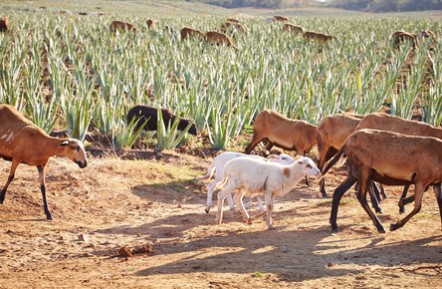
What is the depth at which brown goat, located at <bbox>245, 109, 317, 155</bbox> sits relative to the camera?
14.9 meters

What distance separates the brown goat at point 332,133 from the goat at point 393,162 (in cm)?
279

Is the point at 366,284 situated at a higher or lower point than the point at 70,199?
higher

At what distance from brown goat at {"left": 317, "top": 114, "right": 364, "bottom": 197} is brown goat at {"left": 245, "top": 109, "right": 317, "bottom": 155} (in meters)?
1.12

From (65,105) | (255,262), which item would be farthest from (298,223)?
(65,105)

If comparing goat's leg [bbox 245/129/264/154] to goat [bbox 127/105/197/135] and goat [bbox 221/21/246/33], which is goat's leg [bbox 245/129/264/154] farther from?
goat [bbox 221/21/246/33]

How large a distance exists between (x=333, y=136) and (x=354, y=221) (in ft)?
9.05

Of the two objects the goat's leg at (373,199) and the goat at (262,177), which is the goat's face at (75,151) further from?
the goat's leg at (373,199)

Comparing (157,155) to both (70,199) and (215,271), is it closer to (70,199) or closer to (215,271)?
(70,199)

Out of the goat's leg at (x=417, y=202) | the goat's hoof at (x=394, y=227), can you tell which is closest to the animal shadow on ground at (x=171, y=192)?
the goat's hoof at (x=394, y=227)

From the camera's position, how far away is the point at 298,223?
10898 mm

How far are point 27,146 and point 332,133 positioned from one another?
5.38 metres

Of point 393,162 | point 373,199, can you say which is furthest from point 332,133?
point 393,162

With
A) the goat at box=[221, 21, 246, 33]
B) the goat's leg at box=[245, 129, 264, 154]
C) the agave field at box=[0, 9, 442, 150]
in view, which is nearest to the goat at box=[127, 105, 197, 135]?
the agave field at box=[0, 9, 442, 150]

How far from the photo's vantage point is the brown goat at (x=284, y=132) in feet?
48.7
